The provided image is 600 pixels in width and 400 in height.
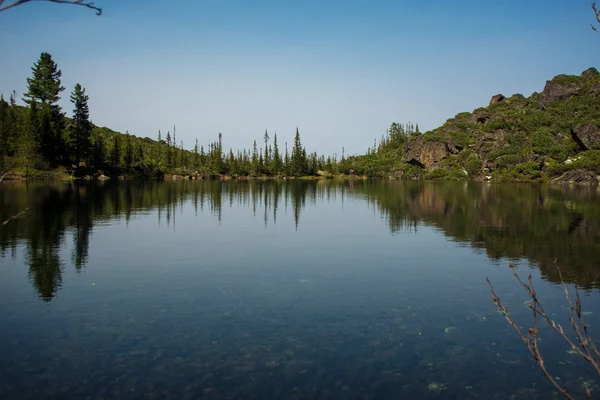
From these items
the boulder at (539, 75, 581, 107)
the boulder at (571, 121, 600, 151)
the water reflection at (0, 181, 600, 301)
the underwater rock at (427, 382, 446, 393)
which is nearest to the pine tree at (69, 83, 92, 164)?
the water reflection at (0, 181, 600, 301)

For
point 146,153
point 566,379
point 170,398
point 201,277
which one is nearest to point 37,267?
point 201,277

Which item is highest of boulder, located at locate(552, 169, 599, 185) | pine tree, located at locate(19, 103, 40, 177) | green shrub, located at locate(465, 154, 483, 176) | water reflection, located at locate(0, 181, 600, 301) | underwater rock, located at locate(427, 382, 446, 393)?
pine tree, located at locate(19, 103, 40, 177)

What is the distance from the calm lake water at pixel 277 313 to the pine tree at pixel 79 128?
92328 mm

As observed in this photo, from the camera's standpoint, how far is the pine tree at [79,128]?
111500mm

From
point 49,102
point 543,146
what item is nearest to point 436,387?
→ point 49,102

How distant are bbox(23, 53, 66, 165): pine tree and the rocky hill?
129518 millimetres

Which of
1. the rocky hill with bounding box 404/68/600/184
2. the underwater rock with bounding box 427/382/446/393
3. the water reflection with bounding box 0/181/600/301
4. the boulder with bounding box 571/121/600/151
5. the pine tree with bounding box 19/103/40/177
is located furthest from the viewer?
the boulder with bounding box 571/121/600/151

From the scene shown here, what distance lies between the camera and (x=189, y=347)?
1084 cm

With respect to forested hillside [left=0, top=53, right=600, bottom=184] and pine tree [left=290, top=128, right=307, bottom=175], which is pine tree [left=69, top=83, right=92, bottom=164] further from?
pine tree [left=290, top=128, right=307, bottom=175]

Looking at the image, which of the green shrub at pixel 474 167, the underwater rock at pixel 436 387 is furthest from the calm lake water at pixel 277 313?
the green shrub at pixel 474 167

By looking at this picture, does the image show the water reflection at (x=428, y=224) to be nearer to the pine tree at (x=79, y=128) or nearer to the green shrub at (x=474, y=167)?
the pine tree at (x=79, y=128)

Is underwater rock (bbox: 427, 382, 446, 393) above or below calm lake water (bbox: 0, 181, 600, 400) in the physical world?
below

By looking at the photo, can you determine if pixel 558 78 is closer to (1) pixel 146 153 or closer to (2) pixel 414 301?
(1) pixel 146 153

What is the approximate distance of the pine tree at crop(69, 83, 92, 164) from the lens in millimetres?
111500
